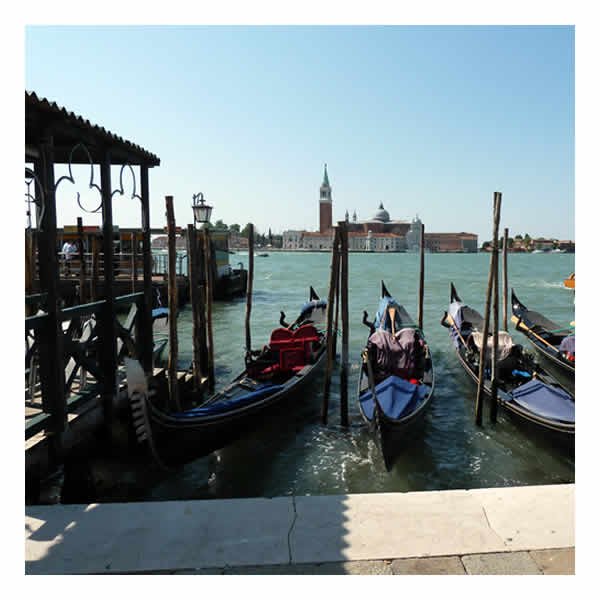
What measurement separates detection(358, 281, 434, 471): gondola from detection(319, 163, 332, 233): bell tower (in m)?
96.7

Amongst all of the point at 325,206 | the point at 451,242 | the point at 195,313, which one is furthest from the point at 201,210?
the point at 451,242

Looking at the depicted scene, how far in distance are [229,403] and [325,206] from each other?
103 metres

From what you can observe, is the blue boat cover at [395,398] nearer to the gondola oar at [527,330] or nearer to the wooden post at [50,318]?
the wooden post at [50,318]

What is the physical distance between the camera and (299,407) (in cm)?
706

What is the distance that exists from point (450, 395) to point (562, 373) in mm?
2429

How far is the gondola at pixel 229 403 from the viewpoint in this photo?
4.13 meters

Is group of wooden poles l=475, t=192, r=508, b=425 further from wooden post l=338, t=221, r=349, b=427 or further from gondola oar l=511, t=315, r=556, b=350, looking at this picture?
gondola oar l=511, t=315, r=556, b=350

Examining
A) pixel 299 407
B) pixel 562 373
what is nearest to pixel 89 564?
pixel 299 407

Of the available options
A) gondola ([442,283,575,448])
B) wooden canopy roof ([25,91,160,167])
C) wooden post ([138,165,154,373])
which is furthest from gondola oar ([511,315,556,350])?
wooden canopy roof ([25,91,160,167])

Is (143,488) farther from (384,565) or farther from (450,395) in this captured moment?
(450,395)

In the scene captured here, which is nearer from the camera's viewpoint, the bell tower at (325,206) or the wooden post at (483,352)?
the wooden post at (483,352)

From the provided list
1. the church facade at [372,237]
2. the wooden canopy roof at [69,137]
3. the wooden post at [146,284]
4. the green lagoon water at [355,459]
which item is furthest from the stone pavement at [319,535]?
the church facade at [372,237]

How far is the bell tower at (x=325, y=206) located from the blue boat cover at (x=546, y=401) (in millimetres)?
97624

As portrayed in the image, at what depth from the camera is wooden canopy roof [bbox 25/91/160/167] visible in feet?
11.3
